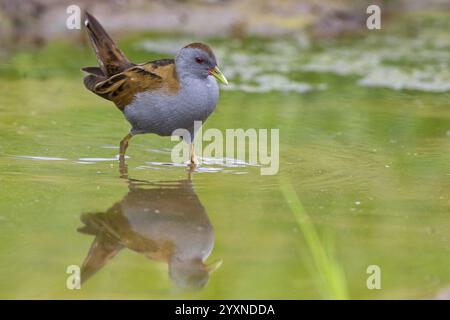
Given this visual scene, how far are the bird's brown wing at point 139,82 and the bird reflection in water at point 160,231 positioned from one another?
926 mm

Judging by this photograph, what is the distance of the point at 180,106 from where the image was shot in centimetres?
732

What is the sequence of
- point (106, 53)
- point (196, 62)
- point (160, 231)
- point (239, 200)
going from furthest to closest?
1. point (106, 53)
2. point (196, 62)
3. point (239, 200)
4. point (160, 231)

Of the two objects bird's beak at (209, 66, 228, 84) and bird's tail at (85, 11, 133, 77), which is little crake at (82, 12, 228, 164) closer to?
bird's beak at (209, 66, 228, 84)

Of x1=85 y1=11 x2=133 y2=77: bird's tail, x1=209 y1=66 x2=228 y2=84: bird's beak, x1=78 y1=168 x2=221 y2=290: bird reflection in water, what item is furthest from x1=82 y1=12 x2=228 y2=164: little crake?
x1=78 y1=168 x2=221 y2=290: bird reflection in water

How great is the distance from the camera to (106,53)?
318 inches

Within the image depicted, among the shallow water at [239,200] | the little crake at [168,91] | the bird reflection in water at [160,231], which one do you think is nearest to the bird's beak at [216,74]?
the little crake at [168,91]

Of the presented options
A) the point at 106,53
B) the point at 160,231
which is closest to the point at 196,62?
the point at 106,53

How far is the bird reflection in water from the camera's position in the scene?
5164 millimetres

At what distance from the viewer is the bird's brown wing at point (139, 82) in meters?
7.45

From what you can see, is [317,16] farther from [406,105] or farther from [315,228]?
[315,228]

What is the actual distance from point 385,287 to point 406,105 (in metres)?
5.25

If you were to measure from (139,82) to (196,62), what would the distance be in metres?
0.45

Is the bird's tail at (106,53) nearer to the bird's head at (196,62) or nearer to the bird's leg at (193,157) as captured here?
the bird's head at (196,62)

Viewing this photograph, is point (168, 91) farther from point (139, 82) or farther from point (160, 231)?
point (160, 231)
